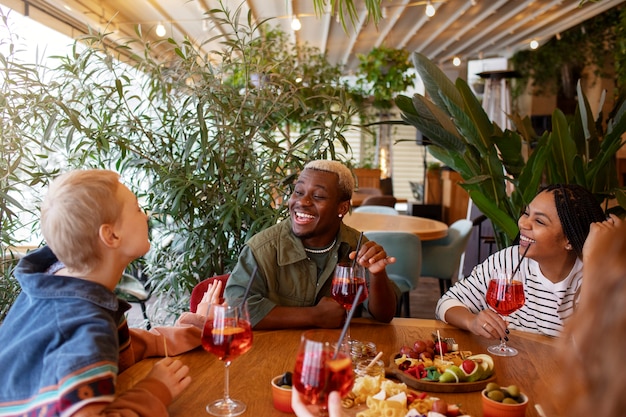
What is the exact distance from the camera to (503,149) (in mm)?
3492

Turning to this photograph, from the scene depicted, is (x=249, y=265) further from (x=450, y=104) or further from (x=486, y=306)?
(x=450, y=104)

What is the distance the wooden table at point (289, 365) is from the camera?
5.24ft

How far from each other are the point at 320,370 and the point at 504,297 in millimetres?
1002

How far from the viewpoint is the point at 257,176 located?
10.6 feet

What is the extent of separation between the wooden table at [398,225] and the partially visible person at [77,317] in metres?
3.50

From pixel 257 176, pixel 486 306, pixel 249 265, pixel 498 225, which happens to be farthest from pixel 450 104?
pixel 249 265

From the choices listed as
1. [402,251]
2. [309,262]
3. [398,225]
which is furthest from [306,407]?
[398,225]

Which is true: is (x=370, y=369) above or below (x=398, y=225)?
above

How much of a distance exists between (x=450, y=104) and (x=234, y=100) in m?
1.15

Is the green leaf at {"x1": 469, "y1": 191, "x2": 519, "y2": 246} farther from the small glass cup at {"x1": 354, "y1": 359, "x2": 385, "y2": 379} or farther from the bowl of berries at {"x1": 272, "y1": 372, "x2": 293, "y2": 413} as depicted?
the bowl of berries at {"x1": 272, "y1": 372, "x2": 293, "y2": 413}

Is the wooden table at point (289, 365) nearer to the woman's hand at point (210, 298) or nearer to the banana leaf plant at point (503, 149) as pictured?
the woman's hand at point (210, 298)

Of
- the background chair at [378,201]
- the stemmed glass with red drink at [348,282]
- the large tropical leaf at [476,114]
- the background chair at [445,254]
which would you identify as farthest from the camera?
the background chair at [378,201]

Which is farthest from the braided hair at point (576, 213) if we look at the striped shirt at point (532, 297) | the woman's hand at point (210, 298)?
the woman's hand at point (210, 298)

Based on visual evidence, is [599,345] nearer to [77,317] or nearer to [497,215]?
[77,317]
